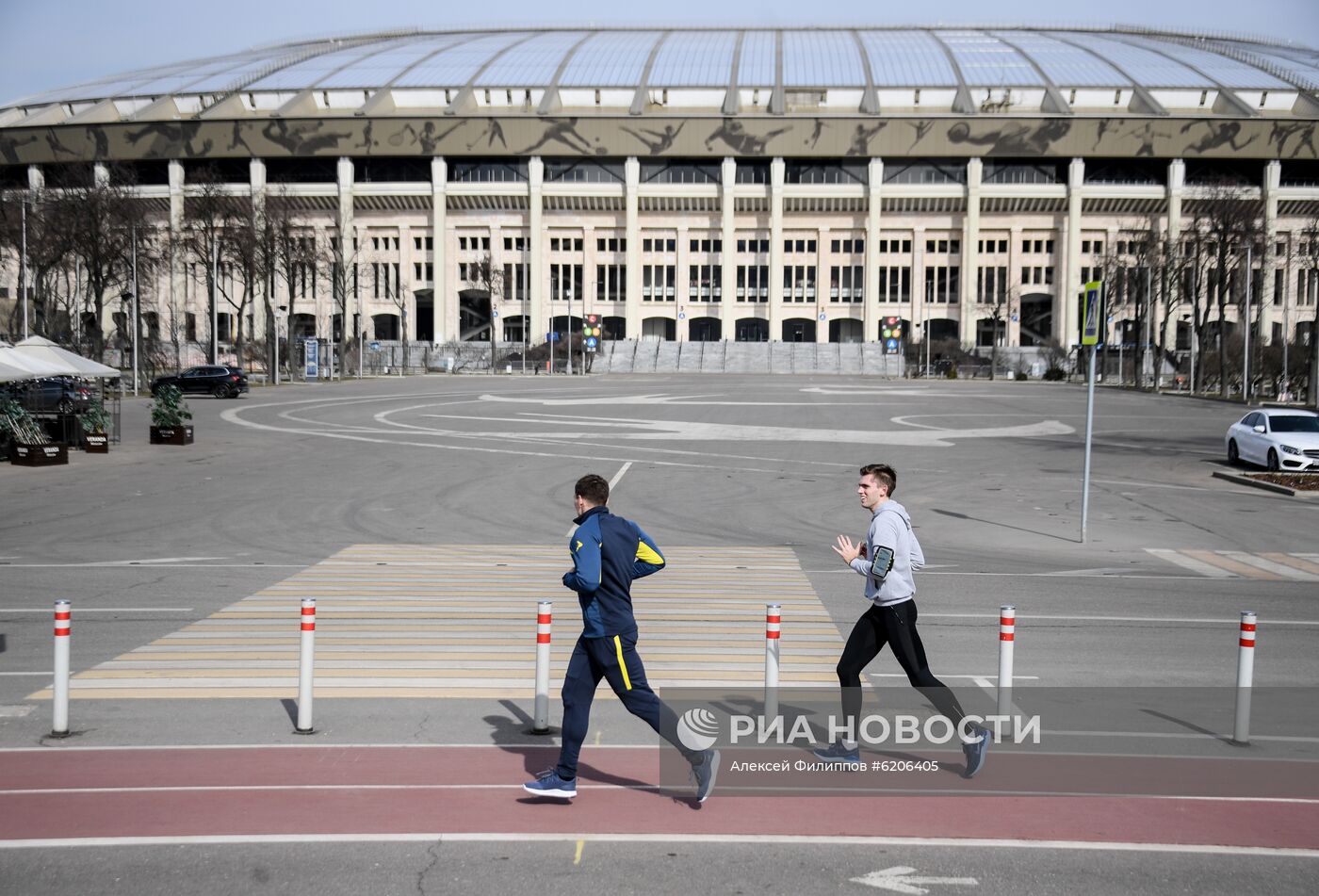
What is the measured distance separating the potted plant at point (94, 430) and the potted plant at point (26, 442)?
178cm

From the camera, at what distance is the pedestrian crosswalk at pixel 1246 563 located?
16344 millimetres

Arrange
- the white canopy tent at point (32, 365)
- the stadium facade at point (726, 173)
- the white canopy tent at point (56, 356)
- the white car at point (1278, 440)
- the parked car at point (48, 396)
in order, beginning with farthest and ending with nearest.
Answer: the stadium facade at point (726, 173), the parked car at point (48, 396), the white canopy tent at point (56, 356), the white canopy tent at point (32, 365), the white car at point (1278, 440)

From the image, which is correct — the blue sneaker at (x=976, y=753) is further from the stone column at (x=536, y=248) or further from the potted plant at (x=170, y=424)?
the stone column at (x=536, y=248)

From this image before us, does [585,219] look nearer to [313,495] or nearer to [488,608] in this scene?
[313,495]

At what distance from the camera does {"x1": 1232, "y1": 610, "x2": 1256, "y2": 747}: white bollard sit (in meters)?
8.36

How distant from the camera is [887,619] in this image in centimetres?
791

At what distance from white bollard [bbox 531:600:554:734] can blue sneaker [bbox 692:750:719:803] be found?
5.74 feet

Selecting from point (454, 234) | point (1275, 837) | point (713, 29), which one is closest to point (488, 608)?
point (1275, 837)

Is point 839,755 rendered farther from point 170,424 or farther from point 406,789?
point 170,424

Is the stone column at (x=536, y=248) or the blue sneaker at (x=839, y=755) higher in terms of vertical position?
the stone column at (x=536, y=248)

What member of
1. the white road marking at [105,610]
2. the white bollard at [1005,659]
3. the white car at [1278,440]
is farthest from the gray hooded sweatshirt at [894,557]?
the white car at [1278,440]

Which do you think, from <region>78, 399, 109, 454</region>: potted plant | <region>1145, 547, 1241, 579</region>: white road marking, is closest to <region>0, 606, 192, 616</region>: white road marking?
<region>1145, 547, 1241, 579</region>: white road marking

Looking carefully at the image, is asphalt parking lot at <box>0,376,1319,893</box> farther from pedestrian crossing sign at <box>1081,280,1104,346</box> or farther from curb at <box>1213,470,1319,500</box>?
pedestrian crossing sign at <box>1081,280,1104,346</box>

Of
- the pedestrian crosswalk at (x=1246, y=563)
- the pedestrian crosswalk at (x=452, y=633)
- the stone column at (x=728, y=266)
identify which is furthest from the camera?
the stone column at (x=728, y=266)
